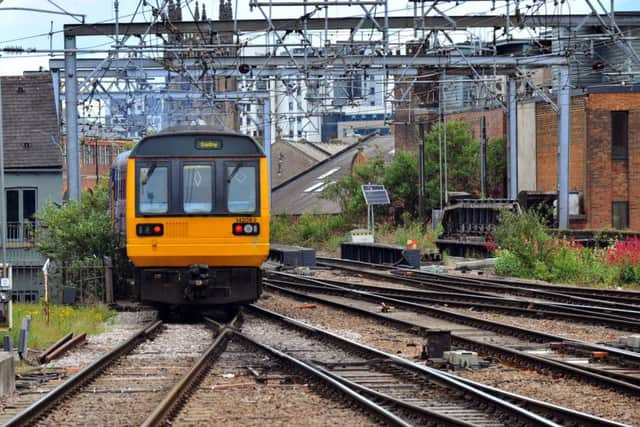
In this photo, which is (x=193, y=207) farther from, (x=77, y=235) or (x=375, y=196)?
(x=375, y=196)

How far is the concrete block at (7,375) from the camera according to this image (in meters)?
11.4

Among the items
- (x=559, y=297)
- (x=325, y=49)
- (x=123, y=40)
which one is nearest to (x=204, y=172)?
(x=559, y=297)

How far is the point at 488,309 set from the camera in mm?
20438

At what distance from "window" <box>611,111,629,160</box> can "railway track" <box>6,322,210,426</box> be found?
31121mm

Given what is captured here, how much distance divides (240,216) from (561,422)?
381 inches

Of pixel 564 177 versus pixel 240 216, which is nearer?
pixel 240 216

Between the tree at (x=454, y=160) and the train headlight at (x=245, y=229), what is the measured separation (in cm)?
3419

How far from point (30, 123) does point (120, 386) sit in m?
26.6

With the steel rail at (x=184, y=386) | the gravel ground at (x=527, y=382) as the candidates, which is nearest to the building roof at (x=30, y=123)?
the gravel ground at (x=527, y=382)

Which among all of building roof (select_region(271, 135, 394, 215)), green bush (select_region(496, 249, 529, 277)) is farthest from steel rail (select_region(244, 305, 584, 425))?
building roof (select_region(271, 135, 394, 215))

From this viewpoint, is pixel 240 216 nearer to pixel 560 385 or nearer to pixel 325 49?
pixel 560 385

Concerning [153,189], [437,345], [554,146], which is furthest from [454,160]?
[437,345]

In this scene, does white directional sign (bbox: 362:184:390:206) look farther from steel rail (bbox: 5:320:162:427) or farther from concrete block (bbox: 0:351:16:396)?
concrete block (bbox: 0:351:16:396)

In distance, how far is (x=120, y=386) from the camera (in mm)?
11914
